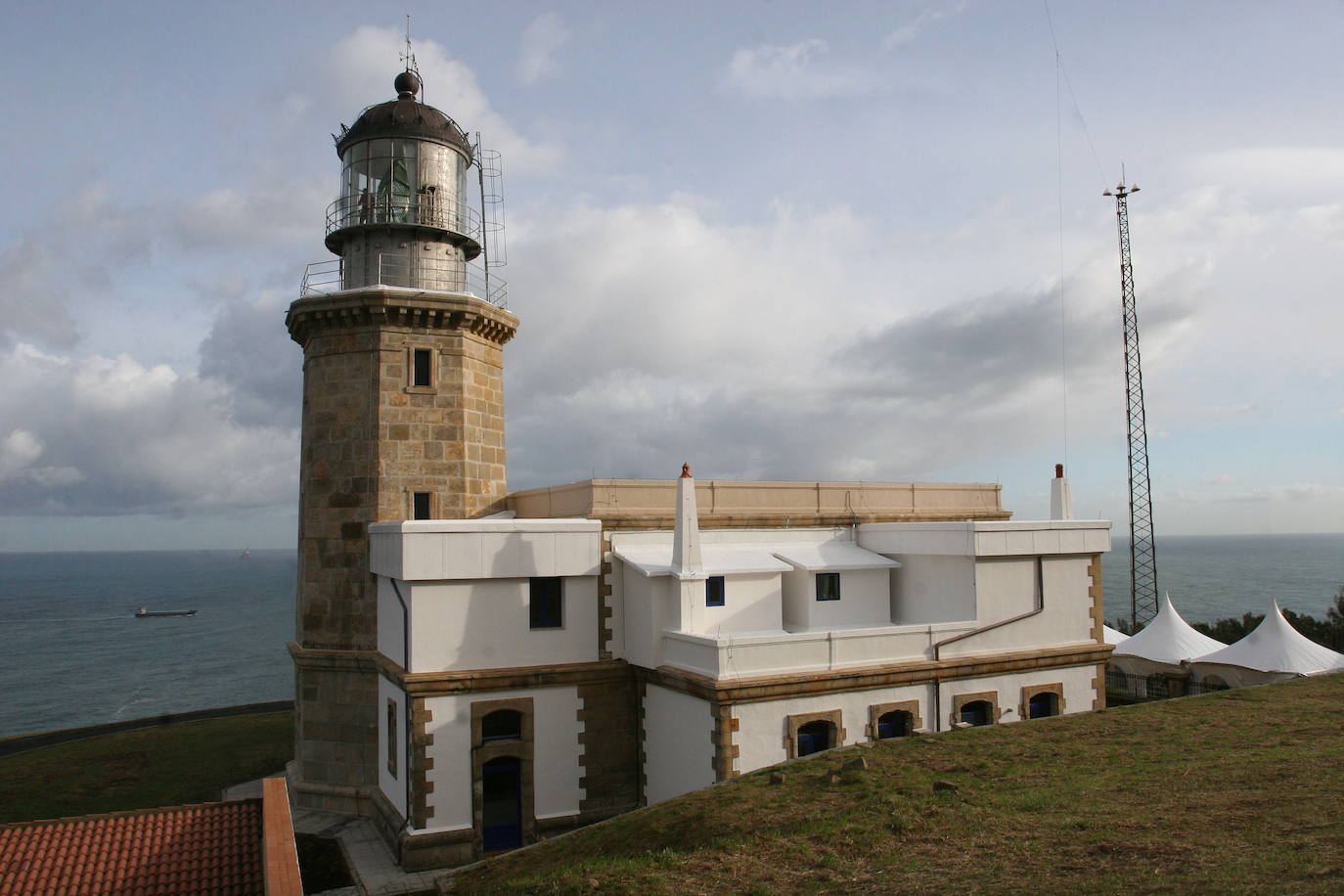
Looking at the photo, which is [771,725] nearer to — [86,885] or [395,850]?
[395,850]

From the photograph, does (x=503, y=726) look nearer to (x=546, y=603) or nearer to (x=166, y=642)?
(x=546, y=603)

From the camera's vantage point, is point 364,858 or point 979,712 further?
point 979,712

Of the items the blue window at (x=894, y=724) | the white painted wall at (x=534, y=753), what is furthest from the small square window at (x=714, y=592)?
the blue window at (x=894, y=724)

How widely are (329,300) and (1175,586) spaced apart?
530 ft

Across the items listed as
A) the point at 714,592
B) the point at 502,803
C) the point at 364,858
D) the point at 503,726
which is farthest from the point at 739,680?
the point at 364,858

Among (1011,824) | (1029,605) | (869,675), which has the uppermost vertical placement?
(1029,605)

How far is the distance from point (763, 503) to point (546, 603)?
6173 millimetres

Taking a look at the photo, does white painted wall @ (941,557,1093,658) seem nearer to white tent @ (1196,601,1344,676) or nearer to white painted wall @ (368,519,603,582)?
white painted wall @ (368,519,603,582)

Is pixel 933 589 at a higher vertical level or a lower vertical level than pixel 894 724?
higher

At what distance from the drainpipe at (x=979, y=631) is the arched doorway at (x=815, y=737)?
108 inches

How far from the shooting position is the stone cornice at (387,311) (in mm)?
21484

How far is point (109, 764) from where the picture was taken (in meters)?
27.2

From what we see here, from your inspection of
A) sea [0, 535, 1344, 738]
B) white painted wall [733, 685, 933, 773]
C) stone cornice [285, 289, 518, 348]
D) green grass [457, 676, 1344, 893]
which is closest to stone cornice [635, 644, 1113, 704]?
white painted wall [733, 685, 933, 773]

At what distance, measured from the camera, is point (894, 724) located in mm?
18688
